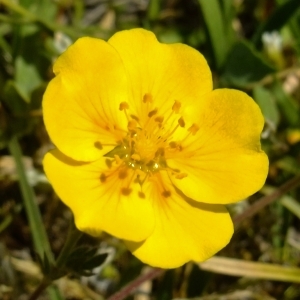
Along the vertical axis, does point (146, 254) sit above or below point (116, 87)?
below

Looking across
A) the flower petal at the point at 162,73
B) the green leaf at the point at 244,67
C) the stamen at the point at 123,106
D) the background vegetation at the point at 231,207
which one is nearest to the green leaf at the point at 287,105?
the background vegetation at the point at 231,207

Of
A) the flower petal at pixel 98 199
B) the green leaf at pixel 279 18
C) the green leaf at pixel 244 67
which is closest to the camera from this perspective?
the flower petal at pixel 98 199

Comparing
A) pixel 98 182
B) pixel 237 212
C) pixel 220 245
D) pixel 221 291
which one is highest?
pixel 98 182

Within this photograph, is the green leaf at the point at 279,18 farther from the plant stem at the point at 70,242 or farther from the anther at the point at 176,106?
the plant stem at the point at 70,242

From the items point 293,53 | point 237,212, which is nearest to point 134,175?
point 237,212

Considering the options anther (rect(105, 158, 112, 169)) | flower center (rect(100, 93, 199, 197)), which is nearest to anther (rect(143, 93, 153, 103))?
flower center (rect(100, 93, 199, 197))

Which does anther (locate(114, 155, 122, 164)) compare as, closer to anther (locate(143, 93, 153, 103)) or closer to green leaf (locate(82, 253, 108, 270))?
anther (locate(143, 93, 153, 103))

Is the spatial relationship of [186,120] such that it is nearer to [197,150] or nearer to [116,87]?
[197,150]

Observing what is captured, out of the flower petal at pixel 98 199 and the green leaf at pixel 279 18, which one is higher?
the flower petal at pixel 98 199
